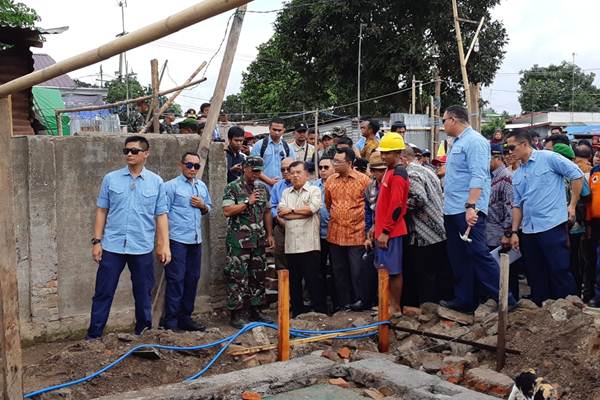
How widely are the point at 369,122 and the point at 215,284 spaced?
10.3ft

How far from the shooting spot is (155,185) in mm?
5992

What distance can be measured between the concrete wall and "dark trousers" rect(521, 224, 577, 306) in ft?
13.0

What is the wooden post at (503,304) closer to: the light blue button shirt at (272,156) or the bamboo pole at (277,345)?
the bamboo pole at (277,345)

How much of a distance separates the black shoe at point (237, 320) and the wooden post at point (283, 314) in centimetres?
188

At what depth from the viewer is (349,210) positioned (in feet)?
22.5

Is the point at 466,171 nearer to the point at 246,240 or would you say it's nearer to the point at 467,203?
the point at 467,203

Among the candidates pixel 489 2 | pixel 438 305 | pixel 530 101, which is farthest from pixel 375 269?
pixel 530 101

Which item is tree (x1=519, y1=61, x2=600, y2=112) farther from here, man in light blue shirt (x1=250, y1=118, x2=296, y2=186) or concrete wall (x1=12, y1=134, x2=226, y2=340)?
concrete wall (x1=12, y1=134, x2=226, y2=340)

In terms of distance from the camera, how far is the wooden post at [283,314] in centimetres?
509

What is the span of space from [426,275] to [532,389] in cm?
292

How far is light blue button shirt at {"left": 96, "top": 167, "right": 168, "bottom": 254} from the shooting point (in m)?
5.75

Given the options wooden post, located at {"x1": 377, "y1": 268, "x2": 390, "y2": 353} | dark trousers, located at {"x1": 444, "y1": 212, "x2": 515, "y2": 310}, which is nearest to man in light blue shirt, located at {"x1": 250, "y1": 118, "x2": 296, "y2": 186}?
wooden post, located at {"x1": 377, "y1": 268, "x2": 390, "y2": 353}

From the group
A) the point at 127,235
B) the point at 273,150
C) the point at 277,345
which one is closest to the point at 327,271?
the point at 273,150

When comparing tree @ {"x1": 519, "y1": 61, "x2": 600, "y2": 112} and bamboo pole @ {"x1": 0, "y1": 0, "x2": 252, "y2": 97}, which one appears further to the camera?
tree @ {"x1": 519, "y1": 61, "x2": 600, "y2": 112}
